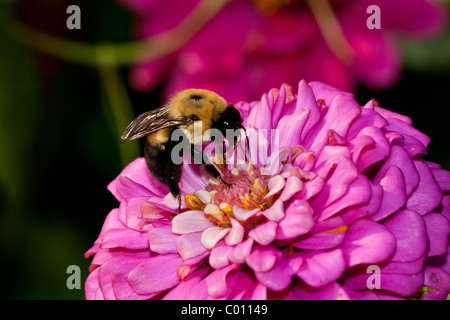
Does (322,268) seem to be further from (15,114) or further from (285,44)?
(15,114)

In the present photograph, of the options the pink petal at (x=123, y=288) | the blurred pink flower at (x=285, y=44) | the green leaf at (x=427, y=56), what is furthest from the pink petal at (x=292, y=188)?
the green leaf at (x=427, y=56)

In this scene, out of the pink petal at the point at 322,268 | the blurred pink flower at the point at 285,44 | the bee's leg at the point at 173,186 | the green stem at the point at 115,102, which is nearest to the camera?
the pink petal at the point at 322,268

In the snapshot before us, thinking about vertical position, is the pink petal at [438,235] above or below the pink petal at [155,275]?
above

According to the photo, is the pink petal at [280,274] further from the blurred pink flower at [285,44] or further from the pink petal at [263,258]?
the blurred pink flower at [285,44]

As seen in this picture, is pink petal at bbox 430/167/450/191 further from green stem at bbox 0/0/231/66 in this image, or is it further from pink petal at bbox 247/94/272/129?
green stem at bbox 0/0/231/66

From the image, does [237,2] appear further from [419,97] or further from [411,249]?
[411,249]

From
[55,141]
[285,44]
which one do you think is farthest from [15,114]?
[285,44]

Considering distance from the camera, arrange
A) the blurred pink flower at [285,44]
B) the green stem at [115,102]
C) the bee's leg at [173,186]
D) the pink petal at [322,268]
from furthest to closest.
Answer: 1. the green stem at [115,102]
2. the blurred pink flower at [285,44]
3. the bee's leg at [173,186]
4. the pink petal at [322,268]

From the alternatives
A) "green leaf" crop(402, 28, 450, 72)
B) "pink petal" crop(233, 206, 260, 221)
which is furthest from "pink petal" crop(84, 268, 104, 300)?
"green leaf" crop(402, 28, 450, 72)

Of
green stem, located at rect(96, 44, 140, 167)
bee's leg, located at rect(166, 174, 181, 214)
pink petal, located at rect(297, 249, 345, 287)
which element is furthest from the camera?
green stem, located at rect(96, 44, 140, 167)

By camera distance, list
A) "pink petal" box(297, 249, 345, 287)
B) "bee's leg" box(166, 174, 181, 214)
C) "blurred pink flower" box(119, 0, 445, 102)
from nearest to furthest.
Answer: "pink petal" box(297, 249, 345, 287) → "bee's leg" box(166, 174, 181, 214) → "blurred pink flower" box(119, 0, 445, 102)
